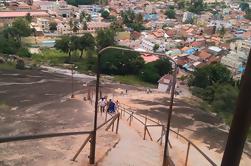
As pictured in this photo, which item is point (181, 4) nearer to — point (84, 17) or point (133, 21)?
point (133, 21)

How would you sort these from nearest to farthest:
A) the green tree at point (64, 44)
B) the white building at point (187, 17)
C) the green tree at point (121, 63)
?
the green tree at point (121, 63) < the green tree at point (64, 44) < the white building at point (187, 17)

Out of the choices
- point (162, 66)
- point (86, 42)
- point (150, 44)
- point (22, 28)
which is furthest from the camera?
point (150, 44)

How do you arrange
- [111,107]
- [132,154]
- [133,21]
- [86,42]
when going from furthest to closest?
1. [133,21]
2. [86,42]
3. [111,107]
4. [132,154]

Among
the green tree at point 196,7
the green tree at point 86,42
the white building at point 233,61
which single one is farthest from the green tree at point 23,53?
the green tree at point 196,7

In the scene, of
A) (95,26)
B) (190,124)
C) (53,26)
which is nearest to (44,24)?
(53,26)

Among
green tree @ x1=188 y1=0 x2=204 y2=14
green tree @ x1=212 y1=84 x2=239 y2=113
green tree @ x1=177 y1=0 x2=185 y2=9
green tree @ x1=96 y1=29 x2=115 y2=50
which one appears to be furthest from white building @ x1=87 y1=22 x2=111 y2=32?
green tree @ x1=212 y1=84 x2=239 y2=113

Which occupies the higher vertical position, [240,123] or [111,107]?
[240,123]

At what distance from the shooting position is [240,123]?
2229 mm

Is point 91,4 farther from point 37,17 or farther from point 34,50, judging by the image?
point 34,50

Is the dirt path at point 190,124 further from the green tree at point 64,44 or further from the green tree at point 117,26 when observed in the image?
the green tree at point 117,26

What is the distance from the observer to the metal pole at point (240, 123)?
213 centimetres

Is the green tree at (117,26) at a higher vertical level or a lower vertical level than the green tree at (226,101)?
higher

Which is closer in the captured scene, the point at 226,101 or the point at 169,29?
the point at 226,101

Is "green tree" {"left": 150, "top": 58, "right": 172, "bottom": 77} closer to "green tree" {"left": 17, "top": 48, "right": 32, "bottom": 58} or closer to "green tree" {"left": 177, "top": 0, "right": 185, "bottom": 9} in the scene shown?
"green tree" {"left": 17, "top": 48, "right": 32, "bottom": 58}
